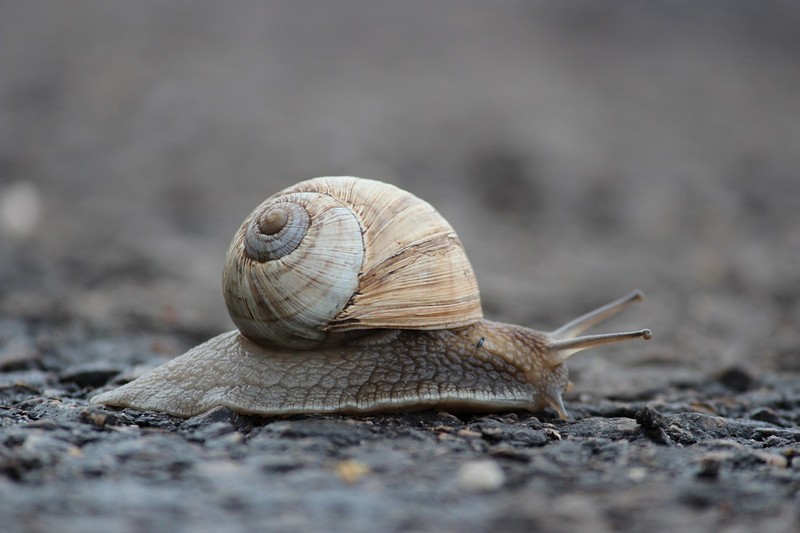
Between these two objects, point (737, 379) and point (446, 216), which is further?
point (446, 216)

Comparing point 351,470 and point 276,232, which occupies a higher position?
point 276,232

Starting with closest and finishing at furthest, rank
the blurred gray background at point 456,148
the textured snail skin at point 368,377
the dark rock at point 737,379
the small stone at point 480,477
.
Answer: the small stone at point 480,477 → the textured snail skin at point 368,377 → the dark rock at point 737,379 → the blurred gray background at point 456,148

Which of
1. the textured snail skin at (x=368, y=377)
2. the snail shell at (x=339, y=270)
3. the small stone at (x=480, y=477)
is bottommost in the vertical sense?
the small stone at (x=480, y=477)

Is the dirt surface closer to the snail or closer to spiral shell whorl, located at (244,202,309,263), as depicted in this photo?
the snail

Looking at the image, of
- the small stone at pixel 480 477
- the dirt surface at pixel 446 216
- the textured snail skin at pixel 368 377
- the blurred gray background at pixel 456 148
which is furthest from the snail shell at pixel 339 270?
the blurred gray background at pixel 456 148

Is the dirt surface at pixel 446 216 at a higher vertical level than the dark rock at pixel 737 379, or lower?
higher

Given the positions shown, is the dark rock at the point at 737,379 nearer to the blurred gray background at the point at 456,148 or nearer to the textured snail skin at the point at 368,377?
the blurred gray background at the point at 456,148

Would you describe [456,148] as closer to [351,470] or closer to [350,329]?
[350,329]

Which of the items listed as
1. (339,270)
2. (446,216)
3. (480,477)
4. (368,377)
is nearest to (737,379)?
(368,377)
